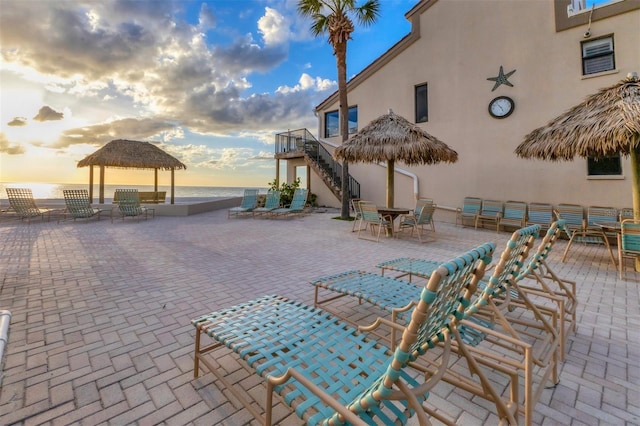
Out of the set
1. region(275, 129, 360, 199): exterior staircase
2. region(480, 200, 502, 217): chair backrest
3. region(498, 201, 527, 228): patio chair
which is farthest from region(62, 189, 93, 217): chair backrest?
region(498, 201, 527, 228): patio chair

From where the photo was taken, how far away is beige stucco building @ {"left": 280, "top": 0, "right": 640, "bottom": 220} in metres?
8.16

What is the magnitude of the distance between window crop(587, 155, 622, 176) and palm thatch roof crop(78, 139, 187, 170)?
17.1 m

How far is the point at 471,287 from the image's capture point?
1.24 m

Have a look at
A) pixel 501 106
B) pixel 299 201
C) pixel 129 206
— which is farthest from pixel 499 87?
pixel 129 206

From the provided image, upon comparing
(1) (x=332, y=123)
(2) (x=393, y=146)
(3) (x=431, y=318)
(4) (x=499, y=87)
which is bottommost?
(3) (x=431, y=318)

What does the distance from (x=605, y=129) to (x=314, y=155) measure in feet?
38.2

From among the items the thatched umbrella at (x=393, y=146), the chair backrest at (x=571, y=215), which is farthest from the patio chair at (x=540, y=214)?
the thatched umbrella at (x=393, y=146)

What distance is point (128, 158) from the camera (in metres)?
13.8

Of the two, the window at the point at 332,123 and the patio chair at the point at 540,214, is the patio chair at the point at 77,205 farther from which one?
the patio chair at the point at 540,214

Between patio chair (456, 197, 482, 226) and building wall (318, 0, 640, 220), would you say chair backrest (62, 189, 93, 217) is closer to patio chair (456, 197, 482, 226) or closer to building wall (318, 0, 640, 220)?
building wall (318, 0, 640, 220)

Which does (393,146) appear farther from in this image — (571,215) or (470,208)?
(571,215)

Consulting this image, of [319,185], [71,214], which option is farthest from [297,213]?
[71,214]

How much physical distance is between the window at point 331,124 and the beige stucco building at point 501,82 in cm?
247

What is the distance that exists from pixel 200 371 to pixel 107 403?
1.79 ft
